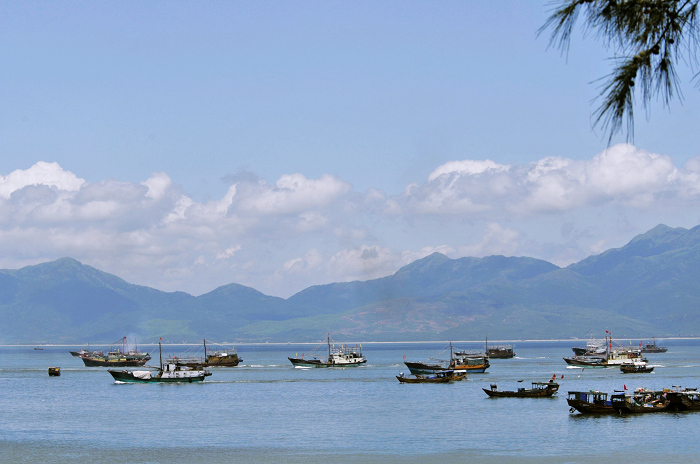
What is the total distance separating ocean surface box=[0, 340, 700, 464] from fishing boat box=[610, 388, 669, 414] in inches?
38.9

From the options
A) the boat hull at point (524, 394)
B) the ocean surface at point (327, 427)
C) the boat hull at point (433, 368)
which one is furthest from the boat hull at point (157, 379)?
the boat hull at point (524, 394)

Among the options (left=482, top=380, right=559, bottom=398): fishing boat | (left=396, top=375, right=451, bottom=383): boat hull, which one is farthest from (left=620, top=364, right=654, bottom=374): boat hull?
(left=482, top=380, right=559, bottom=398): fishing boat

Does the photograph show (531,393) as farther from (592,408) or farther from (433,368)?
(433,368)

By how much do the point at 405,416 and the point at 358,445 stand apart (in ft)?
76.8

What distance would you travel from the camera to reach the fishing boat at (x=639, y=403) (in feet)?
292

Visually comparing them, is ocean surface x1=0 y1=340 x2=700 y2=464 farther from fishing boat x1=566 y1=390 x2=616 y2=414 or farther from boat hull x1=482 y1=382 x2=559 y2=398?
fishing boat x1=566 y1=390 x2=616 y2=414

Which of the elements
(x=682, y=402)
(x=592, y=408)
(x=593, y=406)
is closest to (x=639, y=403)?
(x=593, y=406)

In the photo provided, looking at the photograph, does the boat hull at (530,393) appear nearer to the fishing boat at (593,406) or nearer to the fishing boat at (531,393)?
the fishing boat at (531,393)

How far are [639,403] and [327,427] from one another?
32.8 m

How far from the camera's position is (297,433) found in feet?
272

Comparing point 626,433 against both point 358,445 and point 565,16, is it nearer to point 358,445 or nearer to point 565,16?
point 358,445

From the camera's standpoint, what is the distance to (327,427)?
8719cm

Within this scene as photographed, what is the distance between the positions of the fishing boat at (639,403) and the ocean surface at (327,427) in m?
0.99

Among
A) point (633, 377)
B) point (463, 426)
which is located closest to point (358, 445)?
point (463, 426)
